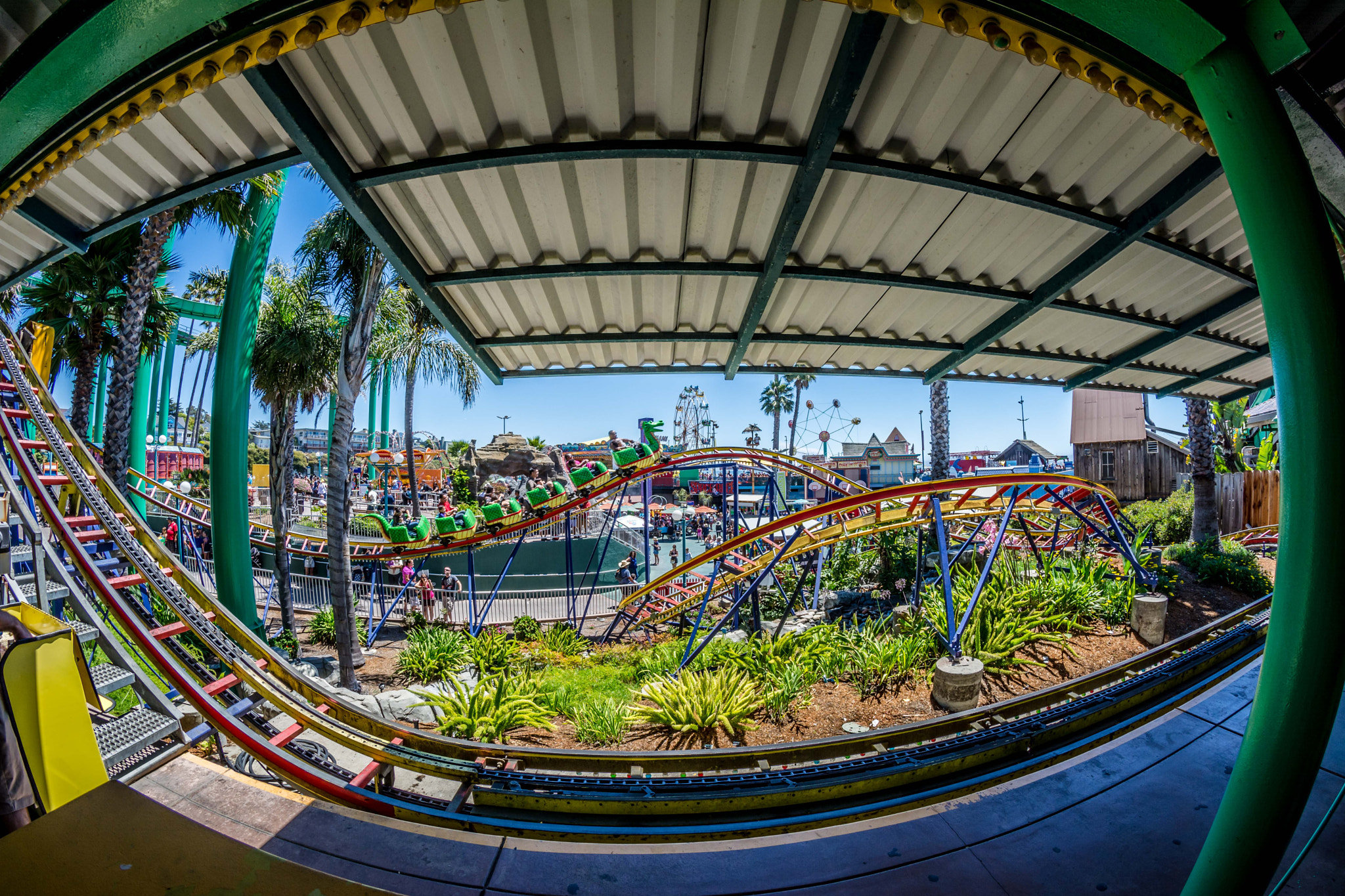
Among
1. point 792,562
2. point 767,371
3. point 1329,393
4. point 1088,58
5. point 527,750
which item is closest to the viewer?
point 1329,393

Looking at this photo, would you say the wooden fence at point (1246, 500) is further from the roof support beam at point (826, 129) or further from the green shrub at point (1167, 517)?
the roof support beam at point (826, 129)

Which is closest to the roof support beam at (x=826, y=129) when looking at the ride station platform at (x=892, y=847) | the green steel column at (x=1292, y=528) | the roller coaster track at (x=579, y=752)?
the green steel column at (x=1292, y=528)

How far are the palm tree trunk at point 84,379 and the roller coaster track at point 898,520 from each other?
13.2 meters

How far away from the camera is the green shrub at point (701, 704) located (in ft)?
17.6

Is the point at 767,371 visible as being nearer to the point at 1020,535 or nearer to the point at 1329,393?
the point at 1329,393

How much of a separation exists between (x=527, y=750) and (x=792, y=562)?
11455mm

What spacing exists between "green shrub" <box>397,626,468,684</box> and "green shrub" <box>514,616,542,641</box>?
76.5 inches

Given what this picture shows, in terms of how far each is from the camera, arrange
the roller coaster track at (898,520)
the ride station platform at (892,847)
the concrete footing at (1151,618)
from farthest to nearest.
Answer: the roller coaster track at (898,520) → the concrete footing at (1151,618) → the ride station platform at (892,847)

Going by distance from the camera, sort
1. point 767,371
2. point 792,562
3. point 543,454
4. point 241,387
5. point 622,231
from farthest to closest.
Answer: point 543,454 → point 792,562 → point 241,387 → point 767,371 → point 622,231

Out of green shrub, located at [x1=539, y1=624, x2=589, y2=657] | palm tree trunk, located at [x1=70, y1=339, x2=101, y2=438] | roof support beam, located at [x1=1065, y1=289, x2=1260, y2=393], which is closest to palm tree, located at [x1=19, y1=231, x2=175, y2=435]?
palm tree trunk, located at [x1=70, y1=339, x2=101, y2=438]

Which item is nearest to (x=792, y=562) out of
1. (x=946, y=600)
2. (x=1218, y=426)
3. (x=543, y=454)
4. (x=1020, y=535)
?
(x=1020, y=535)

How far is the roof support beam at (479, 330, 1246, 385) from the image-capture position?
16.4 feet

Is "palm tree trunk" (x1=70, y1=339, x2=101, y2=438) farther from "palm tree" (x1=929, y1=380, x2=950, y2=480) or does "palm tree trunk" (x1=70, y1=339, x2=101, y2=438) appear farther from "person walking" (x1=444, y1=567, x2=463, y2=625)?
"palm tree" (x1=929, y1=380, x2=950, y2=480)

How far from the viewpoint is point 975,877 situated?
1936 millimetres
